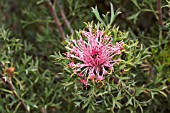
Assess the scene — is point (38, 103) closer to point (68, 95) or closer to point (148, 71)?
point (68, 95)

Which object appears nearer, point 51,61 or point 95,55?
point 95,55

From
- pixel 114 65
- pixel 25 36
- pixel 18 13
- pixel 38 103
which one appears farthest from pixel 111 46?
pixel 18 13

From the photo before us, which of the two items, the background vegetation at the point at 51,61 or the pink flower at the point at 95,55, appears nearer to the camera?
the pink flower at the point at 95,55

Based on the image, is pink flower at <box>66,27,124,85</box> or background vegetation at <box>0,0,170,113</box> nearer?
pink flower at <box>66,27,124,85</box>
